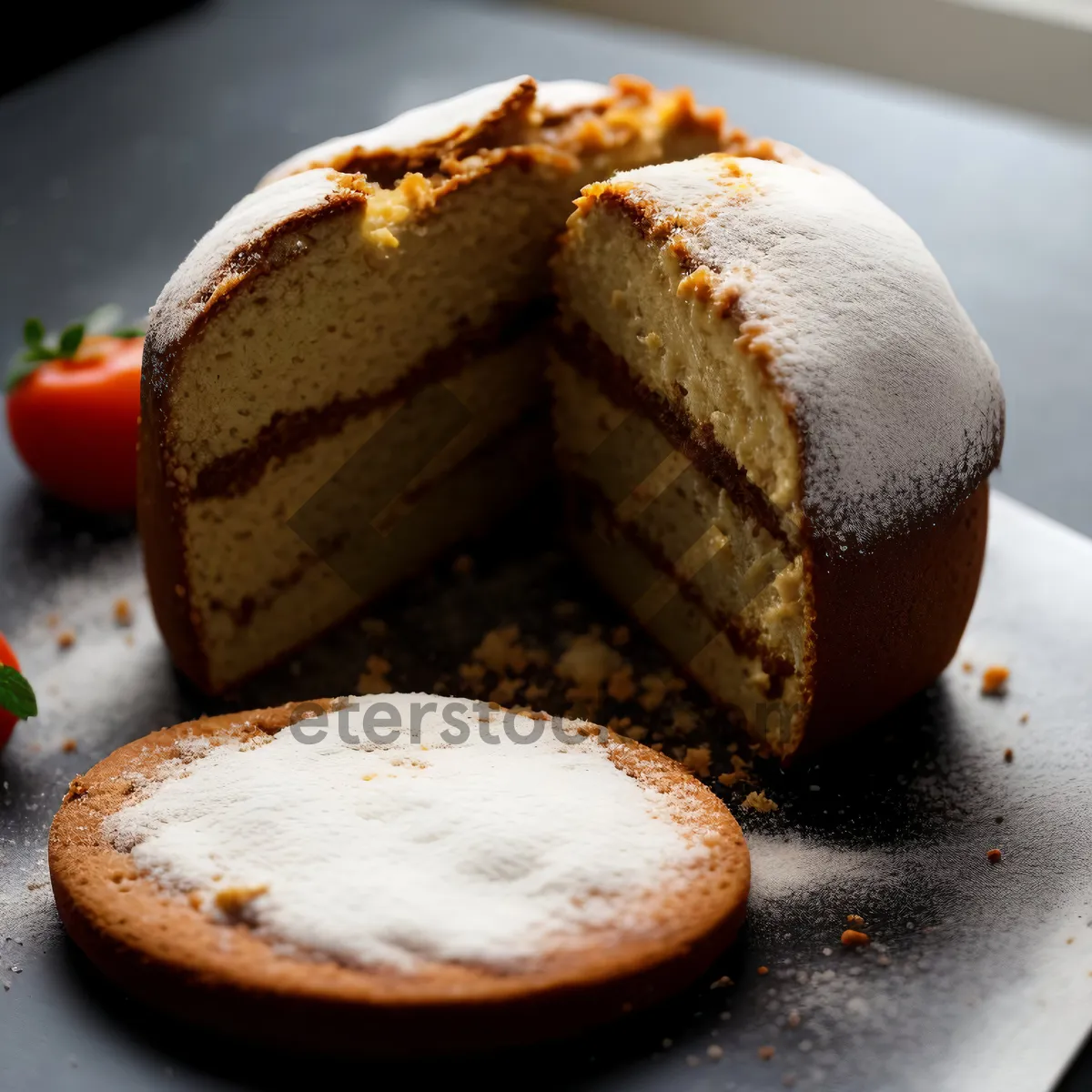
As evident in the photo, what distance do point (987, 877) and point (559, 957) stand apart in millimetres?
865

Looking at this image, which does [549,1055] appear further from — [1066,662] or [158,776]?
[1066,662]

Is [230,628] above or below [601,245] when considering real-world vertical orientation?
below

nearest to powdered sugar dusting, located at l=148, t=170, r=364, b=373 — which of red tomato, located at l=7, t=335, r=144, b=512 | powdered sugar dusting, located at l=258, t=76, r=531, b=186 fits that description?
powdered sugar dusting, located at l=258, t=76, r=531, b=186

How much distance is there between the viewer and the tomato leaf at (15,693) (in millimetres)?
2734

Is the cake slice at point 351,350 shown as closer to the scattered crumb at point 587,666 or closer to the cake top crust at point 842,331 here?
the cake top crust at point 842,331

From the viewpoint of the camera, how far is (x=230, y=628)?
314 centimetres

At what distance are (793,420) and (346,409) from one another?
3.63 ft

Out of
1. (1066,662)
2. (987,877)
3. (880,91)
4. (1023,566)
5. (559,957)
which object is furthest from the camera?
(880,91)

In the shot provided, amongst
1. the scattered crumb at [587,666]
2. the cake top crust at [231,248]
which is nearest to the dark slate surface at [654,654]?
the scattered crumb at [587,666]

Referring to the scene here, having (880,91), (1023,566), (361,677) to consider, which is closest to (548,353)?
(361,677)

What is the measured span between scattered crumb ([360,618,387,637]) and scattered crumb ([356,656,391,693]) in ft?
0.34

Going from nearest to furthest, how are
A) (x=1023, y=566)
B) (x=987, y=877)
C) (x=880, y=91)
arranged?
(x=987, y=877), (x=1023, y=566), (x=880, y=91)

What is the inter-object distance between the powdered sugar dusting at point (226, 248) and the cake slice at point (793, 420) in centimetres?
55

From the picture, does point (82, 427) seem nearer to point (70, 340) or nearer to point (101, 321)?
point (70, 340)
